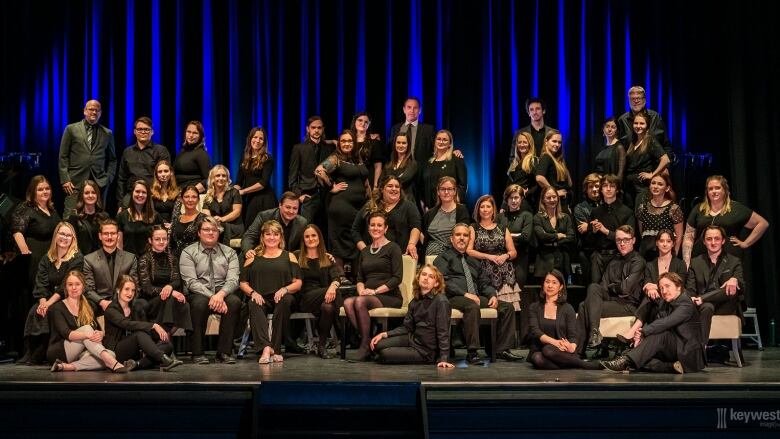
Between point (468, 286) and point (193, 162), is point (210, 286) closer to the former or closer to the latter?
point (193, 162)

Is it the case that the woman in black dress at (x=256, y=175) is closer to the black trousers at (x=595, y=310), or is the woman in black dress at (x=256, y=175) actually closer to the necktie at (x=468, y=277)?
the necktie at (x=468, y=277)

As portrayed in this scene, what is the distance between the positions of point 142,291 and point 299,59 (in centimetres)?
337

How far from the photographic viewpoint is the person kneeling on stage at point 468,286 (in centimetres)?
663

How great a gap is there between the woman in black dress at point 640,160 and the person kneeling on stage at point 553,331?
180cm

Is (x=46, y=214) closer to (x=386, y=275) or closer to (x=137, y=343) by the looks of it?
(x=137, y=343)

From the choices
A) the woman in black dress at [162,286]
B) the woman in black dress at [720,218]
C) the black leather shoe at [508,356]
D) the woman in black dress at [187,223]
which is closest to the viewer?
the woman in black dress at [162,286]

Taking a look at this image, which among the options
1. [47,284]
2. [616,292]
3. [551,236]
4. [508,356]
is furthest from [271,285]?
[616,292]

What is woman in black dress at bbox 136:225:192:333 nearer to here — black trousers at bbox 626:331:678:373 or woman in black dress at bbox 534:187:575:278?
woman in black dress at bbox 534:187:575:278

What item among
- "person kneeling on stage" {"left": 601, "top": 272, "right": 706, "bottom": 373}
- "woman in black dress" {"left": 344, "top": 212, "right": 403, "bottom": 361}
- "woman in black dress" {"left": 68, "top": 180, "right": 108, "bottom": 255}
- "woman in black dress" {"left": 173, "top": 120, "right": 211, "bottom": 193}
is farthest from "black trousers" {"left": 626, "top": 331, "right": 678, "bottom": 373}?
"woman in black dress" {"left": 68, "top": 180, "right": 108, "bottom": 255}

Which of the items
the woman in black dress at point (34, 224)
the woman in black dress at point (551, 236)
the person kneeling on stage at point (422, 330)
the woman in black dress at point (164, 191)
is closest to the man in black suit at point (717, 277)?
the woman in black dress at point (551, 236)

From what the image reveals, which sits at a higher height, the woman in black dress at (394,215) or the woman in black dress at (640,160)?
the woman in black dress at (640,160)

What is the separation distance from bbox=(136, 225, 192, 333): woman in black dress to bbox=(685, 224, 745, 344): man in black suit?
3403 mm

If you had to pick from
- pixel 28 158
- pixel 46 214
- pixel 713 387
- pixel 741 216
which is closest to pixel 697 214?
pixel 741 216

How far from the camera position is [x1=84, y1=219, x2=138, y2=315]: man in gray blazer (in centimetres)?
666
